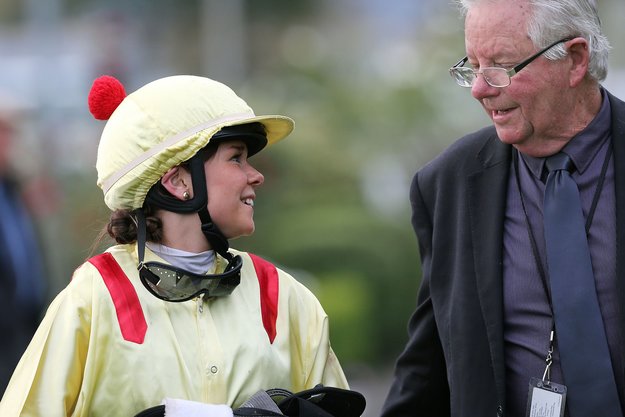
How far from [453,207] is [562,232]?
0.52 meters

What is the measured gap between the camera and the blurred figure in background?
20.8ft

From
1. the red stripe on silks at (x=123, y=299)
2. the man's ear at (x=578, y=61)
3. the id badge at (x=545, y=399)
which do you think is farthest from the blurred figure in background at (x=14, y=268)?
the man's ear at (x=578, y=61)

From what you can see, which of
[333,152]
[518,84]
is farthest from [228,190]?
[333,152]

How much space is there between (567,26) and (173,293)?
1511mm

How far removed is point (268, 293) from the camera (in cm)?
391

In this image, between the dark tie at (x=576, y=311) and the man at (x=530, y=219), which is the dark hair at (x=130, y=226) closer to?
the man at (x=530, y=219)

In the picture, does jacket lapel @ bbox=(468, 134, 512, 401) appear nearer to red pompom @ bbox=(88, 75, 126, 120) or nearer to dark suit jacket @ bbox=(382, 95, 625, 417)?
dark suit jacket @ bbox=(382, 95, 625, 417)

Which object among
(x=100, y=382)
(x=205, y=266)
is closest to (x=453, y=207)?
(x=205, y=266)

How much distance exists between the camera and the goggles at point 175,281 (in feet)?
12.0

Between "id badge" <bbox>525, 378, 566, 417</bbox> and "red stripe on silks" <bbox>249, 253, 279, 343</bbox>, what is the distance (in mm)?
825

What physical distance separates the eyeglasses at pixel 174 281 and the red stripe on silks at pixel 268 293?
8.1 inches

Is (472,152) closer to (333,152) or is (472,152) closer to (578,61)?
(578,61)

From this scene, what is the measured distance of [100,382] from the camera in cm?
356

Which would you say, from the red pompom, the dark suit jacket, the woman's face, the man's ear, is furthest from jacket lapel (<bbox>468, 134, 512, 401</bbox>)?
the red pompom
